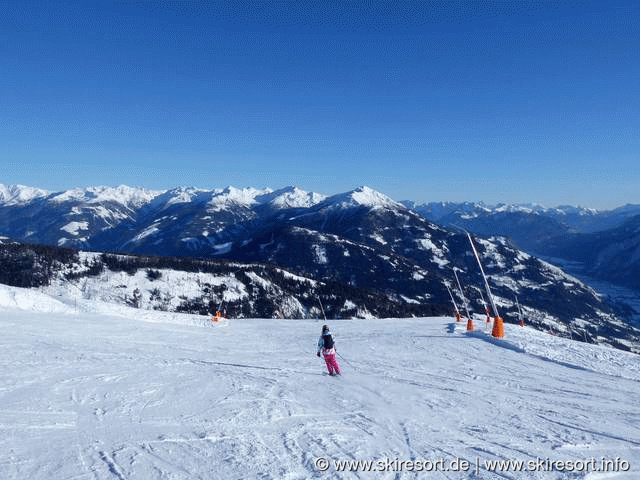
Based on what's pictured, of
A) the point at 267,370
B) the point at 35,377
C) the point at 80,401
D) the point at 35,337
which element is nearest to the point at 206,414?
the point at 80,401

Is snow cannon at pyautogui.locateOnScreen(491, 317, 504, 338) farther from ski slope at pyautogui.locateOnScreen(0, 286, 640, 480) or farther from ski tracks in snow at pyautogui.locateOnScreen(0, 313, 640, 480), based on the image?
ski tracks in snow at pyautogui.locateOnScreen(0, 313, 640, 480)

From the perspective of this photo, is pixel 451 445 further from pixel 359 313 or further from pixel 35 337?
pixel 359 313

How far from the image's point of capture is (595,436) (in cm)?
1067

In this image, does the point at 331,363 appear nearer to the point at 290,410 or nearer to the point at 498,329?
the point at 290,410

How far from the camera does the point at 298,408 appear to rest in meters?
13.2

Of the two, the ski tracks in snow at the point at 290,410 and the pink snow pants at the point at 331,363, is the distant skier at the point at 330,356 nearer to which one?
the pink snow pants at the point at 331,363

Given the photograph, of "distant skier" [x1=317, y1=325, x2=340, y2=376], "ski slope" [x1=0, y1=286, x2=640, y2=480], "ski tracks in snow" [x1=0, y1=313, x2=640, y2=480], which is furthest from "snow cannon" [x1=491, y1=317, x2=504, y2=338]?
"distant skier" [x1=317, y1=325, x2=340, y2=376]

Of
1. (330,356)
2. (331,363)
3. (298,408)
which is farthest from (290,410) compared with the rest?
(331,363)

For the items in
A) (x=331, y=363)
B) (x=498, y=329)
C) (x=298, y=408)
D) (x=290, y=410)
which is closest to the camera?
(x=290, y=410)

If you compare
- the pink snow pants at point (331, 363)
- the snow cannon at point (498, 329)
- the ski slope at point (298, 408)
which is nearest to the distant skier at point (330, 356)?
the pink snow pants at point (331, 363)

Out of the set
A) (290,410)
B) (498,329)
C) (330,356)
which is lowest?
(290,410)

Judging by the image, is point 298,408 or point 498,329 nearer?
point 298,408

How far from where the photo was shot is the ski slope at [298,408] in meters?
9.42

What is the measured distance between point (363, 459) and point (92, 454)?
6065mm
